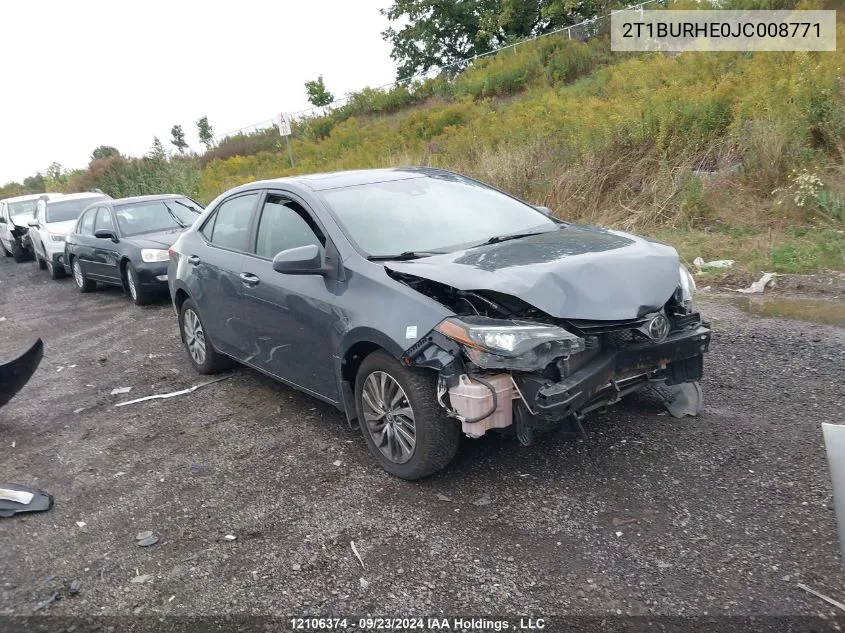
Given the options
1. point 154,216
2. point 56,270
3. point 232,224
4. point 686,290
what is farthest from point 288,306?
point 56,270

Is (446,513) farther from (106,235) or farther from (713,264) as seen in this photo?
(106,235)

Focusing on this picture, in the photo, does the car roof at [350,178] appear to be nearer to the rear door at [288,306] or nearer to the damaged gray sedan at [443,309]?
the damaged gray sedan at [443,309]

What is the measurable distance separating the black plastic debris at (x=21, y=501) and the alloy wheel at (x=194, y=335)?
7.12ft

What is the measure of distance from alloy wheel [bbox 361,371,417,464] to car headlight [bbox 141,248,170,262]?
7.00m

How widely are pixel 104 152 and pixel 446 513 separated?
32.0 metres

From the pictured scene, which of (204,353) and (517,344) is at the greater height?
(517,344)

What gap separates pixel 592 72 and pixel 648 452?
19.9 m

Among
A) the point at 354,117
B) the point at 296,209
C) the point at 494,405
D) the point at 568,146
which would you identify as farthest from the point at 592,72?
the point at 494,405

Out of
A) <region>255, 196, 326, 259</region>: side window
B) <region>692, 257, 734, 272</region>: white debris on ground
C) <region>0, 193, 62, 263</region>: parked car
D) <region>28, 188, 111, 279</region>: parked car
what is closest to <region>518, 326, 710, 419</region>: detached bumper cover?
<region>255, 196, 326, 259</region>: side window

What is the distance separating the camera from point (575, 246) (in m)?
4.13

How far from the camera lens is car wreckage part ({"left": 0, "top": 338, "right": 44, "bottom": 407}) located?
503cm

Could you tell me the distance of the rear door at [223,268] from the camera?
5309 millimetres

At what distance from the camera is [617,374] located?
11.8 feet

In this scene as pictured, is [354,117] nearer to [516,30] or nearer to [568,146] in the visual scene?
[516,30]
